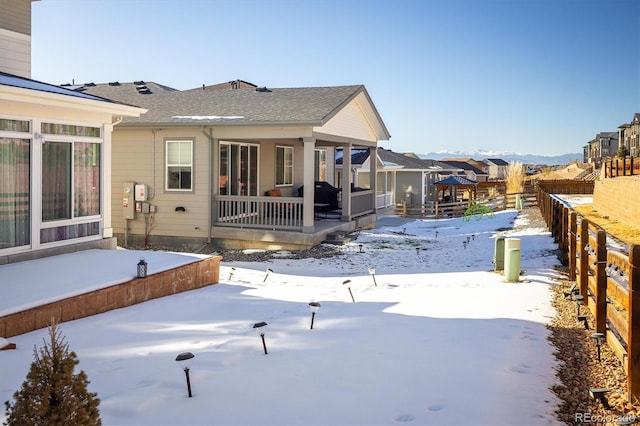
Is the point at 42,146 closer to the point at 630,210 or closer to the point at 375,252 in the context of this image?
the point at 375,252

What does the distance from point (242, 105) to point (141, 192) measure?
3799 millimetres

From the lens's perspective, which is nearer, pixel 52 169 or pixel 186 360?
pixel 186 360

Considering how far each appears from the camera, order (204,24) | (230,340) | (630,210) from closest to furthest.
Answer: (230,340) → (204,24) → (630,210)

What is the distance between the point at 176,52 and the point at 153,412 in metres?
21.2

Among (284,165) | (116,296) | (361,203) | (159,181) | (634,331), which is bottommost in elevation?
(116,296)

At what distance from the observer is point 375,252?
15.3 metres

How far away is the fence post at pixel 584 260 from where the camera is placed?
7.93 meters

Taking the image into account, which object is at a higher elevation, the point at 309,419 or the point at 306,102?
the point at 306,102

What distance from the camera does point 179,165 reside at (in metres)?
16.3

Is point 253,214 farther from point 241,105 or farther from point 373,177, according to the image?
point 373,177

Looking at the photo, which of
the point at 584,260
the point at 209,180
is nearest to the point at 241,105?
the point at 209,180

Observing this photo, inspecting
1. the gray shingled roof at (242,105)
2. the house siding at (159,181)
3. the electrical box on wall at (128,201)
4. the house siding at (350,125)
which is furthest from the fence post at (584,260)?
the electrical box on wall at (128,201)

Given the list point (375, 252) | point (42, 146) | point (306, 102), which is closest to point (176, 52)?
point (306, 102)

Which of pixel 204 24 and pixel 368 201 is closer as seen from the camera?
pixel 204 24
